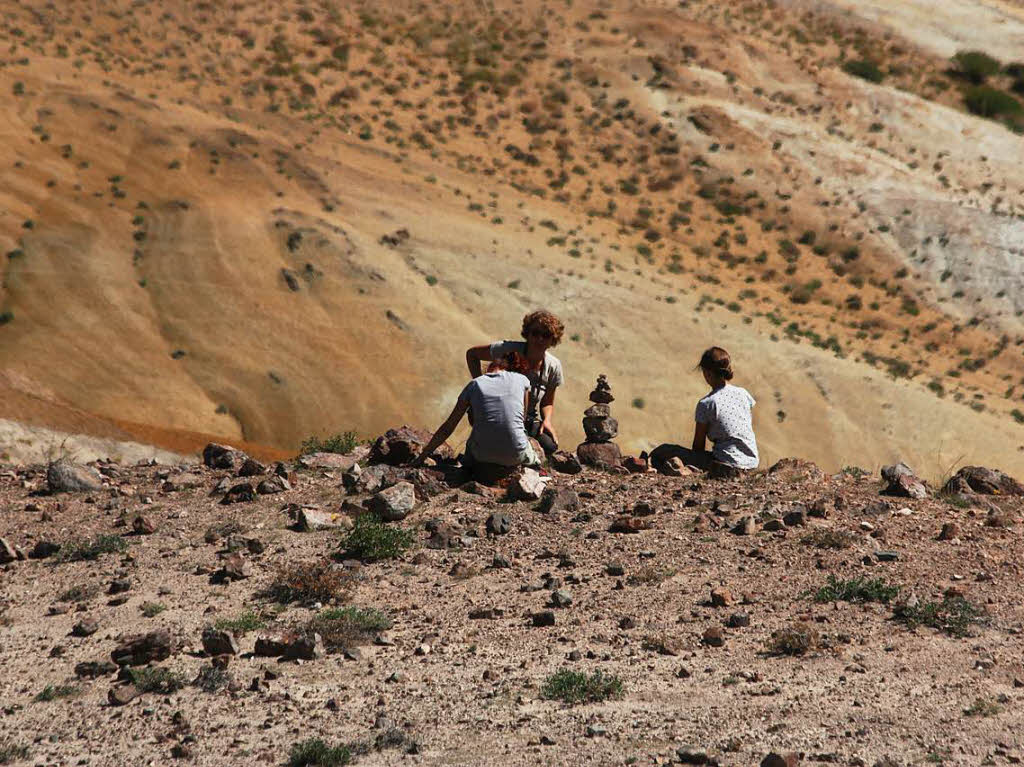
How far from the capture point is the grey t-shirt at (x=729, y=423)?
8.81 m

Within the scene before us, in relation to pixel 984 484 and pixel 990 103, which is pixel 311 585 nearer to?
pixel 984 484

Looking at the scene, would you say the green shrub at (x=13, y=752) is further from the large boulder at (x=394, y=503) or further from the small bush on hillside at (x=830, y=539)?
the small bush on hillside at (x=830, y=539)

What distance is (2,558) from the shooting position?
7812 millimetres

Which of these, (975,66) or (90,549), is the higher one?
(975,66)

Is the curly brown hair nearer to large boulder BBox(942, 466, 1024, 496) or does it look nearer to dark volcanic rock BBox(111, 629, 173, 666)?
large boulder BBox(942, 466, 1024, 496)

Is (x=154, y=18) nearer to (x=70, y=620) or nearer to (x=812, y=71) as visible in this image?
(x=812, y=71)

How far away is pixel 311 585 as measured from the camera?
6977 mm

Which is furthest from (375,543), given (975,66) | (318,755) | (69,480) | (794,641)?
(975,66)

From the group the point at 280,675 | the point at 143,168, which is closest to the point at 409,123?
the point at 143,168

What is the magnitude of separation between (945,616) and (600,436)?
415cm

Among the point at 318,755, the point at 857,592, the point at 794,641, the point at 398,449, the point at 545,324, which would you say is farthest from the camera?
the point at 398,449

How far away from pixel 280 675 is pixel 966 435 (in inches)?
957

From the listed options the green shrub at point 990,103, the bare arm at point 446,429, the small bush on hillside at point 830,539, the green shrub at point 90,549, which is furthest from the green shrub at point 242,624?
the green shrub at point 990,103

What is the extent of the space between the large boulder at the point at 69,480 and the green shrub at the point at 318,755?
5.02 m
